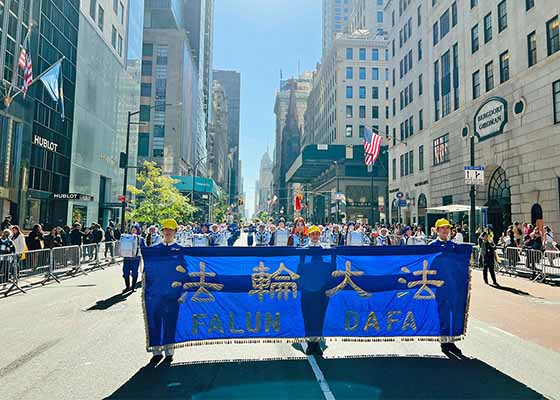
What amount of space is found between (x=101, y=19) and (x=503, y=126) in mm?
34402

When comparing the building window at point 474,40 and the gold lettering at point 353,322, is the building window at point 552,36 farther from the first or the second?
the gold lettering at point 353,322

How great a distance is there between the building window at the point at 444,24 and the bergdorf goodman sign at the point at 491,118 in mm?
10750

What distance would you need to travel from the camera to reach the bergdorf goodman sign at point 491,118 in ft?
87.6

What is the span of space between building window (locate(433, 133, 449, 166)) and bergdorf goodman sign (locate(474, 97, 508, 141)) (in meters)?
5.05

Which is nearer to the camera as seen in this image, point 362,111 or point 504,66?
point 504,66

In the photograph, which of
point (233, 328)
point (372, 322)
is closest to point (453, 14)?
point (372, 322)

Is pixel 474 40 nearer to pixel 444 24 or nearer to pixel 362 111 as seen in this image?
pixel 444 24

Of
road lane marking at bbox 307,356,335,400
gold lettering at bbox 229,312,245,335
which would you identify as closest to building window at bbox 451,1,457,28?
road lane marking at bbox 307,356,335,400

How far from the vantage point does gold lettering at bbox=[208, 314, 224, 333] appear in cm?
582

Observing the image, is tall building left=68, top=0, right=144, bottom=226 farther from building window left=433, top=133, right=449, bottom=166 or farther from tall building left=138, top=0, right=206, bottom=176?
building window left=433, top=133, right=449, bottom=166

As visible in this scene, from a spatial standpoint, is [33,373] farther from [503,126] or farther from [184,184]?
[184,184]

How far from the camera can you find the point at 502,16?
27.7 meters

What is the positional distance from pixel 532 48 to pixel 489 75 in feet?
14.8

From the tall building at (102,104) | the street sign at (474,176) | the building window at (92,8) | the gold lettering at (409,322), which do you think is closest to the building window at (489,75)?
the street sign at (474,176)
